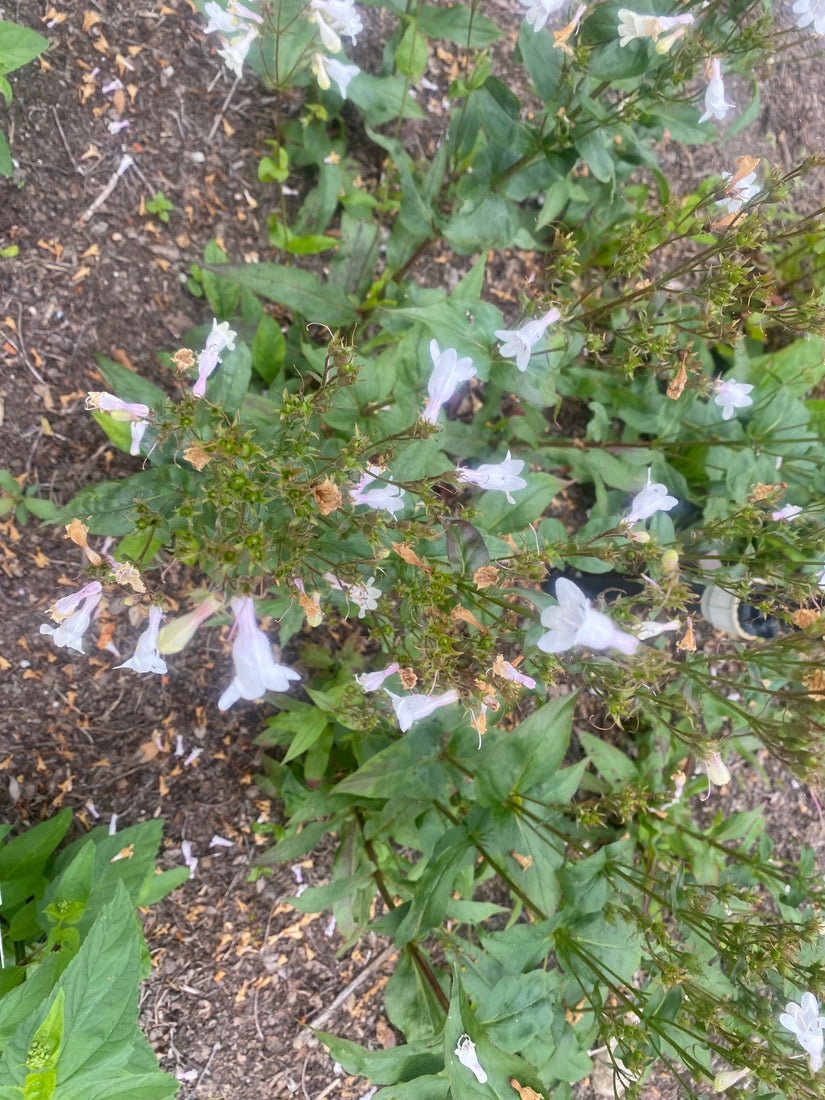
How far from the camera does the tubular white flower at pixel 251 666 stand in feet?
6.55

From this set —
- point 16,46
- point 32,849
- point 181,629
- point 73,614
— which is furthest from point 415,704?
point 16,46

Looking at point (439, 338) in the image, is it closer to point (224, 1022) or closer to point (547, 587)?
point (547, 587)

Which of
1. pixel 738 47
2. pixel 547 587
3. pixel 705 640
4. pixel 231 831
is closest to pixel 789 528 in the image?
pixel 547 587

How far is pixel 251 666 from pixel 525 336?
4.68ft

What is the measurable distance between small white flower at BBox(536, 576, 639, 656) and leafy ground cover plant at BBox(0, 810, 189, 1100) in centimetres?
153

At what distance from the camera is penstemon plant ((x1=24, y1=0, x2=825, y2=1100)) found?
2320 millimetres

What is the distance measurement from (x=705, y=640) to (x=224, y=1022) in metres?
3.49

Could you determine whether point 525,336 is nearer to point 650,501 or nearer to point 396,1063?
point 650,501

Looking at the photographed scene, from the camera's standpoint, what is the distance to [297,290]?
3451 millimetres

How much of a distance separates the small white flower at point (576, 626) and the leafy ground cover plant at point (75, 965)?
5.01 ft

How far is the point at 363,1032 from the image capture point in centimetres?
413

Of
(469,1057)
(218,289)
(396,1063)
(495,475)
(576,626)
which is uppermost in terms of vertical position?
(218,289)

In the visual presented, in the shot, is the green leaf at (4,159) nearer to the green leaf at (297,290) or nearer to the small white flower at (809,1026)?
the green leaf at (297,290)

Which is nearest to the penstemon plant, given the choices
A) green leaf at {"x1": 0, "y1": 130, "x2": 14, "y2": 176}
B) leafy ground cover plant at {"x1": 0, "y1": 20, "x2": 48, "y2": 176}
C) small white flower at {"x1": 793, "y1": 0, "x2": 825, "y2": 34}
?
small white flower at {"x1": 793, "y1": 0, "x2": 825, "y2": 34}
